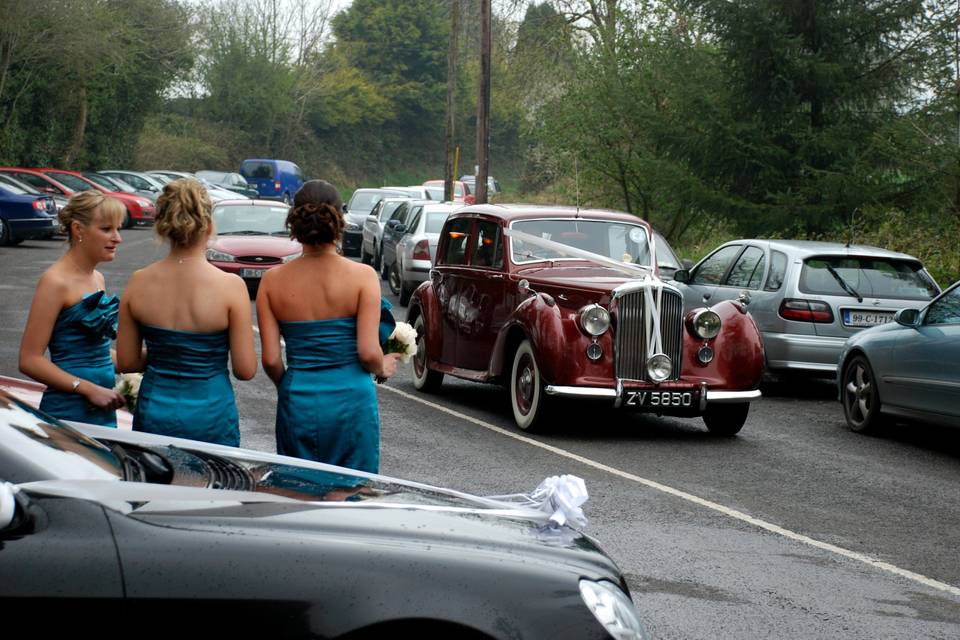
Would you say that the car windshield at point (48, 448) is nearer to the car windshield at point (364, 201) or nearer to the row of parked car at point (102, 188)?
the row of parked car at point (102, 188)

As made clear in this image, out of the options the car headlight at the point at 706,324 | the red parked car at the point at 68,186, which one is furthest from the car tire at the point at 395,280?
the car headlight at the point at 706,324

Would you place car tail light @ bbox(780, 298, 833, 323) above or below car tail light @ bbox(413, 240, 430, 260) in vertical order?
below

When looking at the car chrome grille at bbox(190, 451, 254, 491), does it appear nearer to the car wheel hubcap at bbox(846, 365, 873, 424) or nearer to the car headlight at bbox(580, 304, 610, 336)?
the car headlight at bbox(580, 304, 610, 336)

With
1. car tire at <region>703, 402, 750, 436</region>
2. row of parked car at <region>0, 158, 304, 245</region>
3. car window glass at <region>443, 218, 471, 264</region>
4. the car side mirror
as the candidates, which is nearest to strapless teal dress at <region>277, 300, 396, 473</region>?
row of parked car at <region>0, 158, 304, 245</region>

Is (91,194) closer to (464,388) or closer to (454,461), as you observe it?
(454,461)

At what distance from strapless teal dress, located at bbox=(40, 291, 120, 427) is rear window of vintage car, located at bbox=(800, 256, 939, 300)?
9725mm

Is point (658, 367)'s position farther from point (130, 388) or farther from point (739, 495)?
point (130, 388)

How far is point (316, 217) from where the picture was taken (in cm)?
523

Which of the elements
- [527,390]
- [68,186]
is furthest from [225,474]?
[68,186]

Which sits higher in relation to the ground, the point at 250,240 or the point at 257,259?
the point at 250,240

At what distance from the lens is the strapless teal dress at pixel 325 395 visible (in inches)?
207

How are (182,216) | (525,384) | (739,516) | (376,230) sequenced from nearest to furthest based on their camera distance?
(182,216) < (739,516) < (525,384) < (376,230)

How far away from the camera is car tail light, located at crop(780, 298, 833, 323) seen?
45.6 feet

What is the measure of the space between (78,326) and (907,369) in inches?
301
